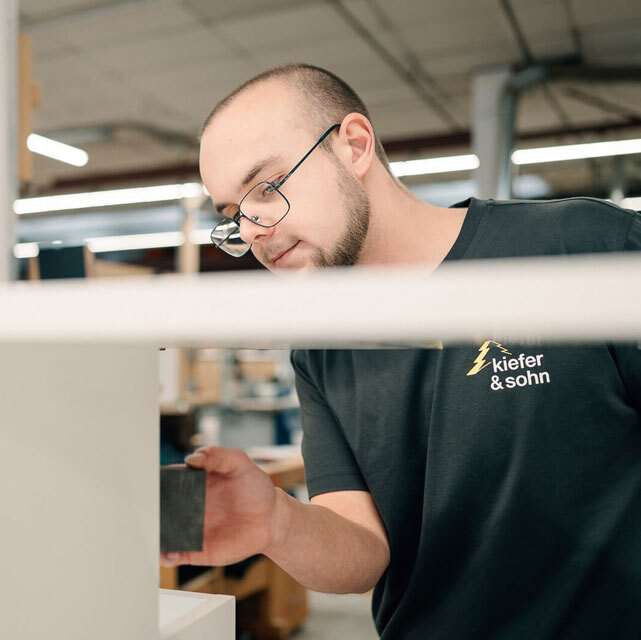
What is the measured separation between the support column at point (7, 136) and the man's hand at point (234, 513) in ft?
0.96

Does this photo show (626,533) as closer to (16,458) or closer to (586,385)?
(586,385)

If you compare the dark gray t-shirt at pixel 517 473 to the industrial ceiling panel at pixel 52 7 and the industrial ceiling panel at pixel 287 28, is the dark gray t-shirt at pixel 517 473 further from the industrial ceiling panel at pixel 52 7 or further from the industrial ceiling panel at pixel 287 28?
the industrial ceiling panel at pixel 52 7

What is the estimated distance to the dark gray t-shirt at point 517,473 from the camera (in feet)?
2.70

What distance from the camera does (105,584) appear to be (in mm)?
554

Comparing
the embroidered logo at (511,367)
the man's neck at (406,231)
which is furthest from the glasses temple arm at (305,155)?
the embroidered logo at (511,367)

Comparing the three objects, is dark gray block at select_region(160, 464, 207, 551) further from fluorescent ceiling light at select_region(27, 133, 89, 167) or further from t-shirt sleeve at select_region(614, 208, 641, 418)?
fluorescent ceiling light at select_region(27, 133, 89, 167)

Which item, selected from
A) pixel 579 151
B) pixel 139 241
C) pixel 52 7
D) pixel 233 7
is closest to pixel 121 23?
pixel 52 7

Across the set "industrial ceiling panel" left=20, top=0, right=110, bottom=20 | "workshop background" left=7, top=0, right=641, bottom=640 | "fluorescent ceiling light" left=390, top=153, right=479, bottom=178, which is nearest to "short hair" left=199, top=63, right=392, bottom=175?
"workshop background" left=7, top=0, right=641, bottom=640

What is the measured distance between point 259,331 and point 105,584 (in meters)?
0.38

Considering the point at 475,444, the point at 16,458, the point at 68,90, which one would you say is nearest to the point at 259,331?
the point at 16,458

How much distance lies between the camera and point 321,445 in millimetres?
1025

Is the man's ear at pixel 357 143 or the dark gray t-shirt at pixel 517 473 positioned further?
the man's ear at pixel 357 143

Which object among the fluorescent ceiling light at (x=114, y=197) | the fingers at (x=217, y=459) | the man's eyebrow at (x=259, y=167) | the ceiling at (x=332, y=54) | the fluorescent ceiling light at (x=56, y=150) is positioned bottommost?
the fingers at (x=217, y=459)

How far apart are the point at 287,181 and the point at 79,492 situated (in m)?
0.52
